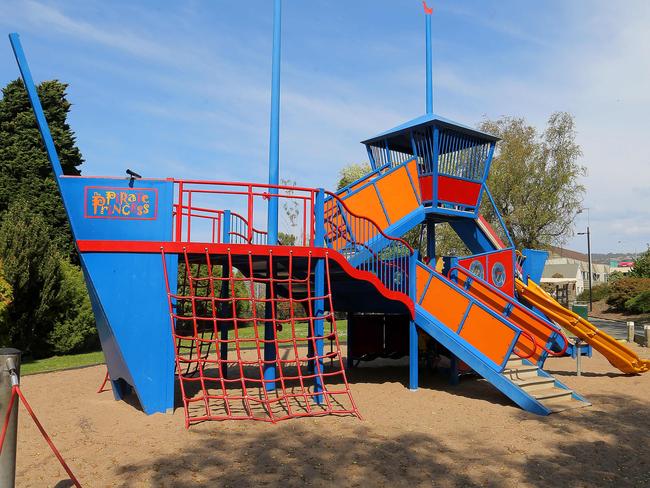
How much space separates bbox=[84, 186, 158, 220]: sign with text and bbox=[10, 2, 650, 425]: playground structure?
2cm

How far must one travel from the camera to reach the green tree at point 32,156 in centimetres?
2475

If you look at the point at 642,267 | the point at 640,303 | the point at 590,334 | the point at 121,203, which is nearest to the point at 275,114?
the point at 121,203

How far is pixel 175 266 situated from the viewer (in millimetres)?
8680

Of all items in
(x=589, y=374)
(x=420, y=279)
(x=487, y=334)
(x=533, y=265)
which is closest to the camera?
(x=487, y=334)

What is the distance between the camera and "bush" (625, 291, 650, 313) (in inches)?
1367

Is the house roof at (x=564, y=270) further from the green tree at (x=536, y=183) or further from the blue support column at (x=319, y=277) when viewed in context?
the blue support column at (x=319, y=277)

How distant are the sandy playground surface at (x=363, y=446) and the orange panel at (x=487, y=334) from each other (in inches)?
35.6

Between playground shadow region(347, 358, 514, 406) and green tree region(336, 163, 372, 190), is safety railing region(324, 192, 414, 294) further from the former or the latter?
green tree region(336, 163, 372, 190)

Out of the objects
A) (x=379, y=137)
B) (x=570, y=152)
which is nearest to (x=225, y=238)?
(x=379, y=137)

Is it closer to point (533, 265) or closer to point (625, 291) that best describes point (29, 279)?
point (533, 265)

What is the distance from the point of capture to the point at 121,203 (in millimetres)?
8383

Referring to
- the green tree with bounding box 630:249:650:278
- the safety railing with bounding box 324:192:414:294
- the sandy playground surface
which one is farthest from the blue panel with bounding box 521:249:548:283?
the green tree with bounding box 630:249:650:278

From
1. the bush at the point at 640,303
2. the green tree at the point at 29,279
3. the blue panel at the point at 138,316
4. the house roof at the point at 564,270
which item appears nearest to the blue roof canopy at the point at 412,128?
the blue panel at the point at 138,316

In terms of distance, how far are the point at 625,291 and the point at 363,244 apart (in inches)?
1370
